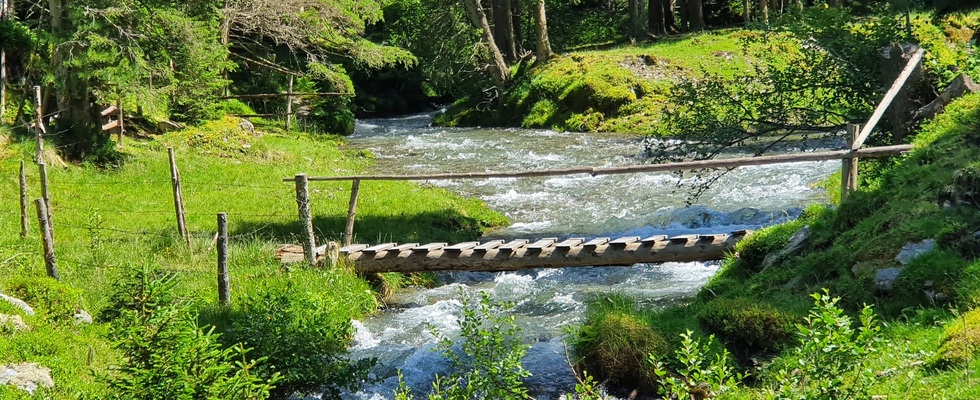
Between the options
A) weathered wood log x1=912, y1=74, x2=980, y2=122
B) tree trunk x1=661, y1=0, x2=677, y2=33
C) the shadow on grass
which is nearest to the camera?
weathered wood log x1=912, y1=74, x2=980, y2=122

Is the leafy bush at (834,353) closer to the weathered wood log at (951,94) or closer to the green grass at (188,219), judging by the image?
the green grass at (188,219)

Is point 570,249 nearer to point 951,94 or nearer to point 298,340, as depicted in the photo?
point 298,340

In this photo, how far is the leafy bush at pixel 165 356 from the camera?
589cm

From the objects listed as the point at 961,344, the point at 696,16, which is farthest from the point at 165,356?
the point at 696,16

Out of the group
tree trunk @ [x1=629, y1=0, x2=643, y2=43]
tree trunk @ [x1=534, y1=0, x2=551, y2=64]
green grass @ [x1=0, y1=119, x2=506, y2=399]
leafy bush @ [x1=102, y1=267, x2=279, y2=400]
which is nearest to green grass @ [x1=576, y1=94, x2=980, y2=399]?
leafy bush @ [x1=102, y1=267, x2=279, y2=400]

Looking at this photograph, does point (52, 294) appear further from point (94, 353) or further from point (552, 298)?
point (552, 298)

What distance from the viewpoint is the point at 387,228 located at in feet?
49.7

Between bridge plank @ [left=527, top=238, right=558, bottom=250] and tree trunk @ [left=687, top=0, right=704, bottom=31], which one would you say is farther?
tree trunk @ [left=687, top=0, right=704, bottom=31]

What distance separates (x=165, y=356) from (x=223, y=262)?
4596 millimetres

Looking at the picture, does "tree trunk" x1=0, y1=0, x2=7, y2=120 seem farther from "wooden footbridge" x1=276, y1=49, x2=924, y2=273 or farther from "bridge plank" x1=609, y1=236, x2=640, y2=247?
"bridge plank" x1=609, y1=236, x2=640, y2=247

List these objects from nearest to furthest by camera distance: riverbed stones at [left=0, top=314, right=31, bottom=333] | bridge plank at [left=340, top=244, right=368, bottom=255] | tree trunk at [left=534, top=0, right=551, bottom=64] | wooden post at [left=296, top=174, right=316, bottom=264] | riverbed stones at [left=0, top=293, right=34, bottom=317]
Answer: riverbed stones at [left=0, top=314, right=31, bottom=333], riverbed stones at [left=0, top=293, right=34, bottom=317], wooden post at [left=296, top=174, right=316, bottom=264], bridge plank at [left=340, top=244, right=368, bottom=255], tree trunk at [left=534, top=0, right=551, bottom=64]

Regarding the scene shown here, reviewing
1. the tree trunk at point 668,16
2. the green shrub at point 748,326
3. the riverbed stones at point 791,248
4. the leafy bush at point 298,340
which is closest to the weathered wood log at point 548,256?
the riverbed stones at point 791,248

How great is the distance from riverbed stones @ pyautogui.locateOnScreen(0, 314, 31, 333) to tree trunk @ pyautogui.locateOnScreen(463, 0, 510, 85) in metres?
26.0

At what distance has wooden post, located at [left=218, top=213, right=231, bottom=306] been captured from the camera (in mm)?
10414
